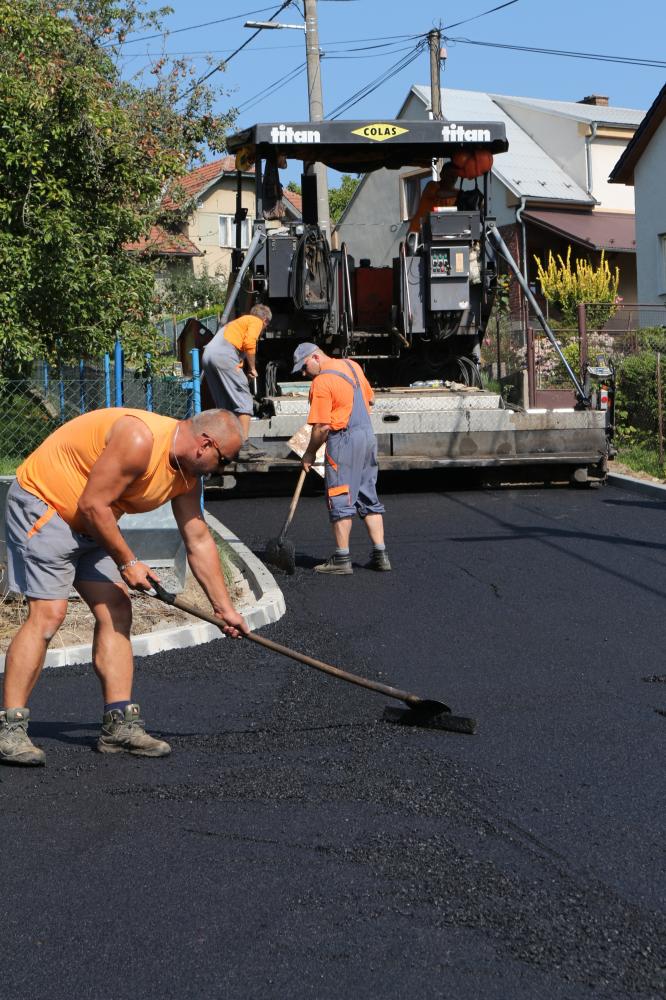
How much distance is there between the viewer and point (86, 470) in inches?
179

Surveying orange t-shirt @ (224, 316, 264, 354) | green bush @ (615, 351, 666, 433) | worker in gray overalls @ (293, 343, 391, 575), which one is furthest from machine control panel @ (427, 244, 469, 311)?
worker in gray overalls @ (293, 343, 391, 575)

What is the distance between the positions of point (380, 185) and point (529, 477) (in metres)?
23.9

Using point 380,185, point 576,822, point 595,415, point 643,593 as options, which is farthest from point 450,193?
point 380,185

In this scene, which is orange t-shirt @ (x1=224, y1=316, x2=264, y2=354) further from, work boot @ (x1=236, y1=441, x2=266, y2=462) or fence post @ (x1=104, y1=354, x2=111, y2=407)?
fence post @ (x1=104, y1=354, x2=111, y2=407)

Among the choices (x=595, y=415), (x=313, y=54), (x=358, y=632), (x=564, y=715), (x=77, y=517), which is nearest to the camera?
(x=77, y=517)

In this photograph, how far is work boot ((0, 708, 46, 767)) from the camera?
15.3ft

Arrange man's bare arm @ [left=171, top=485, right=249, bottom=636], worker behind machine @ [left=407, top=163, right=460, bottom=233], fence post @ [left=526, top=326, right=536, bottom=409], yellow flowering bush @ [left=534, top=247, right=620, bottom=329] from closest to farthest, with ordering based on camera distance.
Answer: man's bare arm @ [left=171, top=485, right=249, bottom=636]
worker behind machine @ [left=407, top=163, right=460, bottom=233]
fence post @ [left=526, top=326, right=536, bottom=409]
yellow flowering bush @ [left=534, top=247, right=620, bottom=329]

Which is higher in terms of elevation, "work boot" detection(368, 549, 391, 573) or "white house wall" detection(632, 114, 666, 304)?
"white house wall" detection(632, 114, 666, 304)

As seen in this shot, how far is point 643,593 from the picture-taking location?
7.82 m

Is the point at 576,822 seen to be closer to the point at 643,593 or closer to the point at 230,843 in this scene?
the point at 230,843

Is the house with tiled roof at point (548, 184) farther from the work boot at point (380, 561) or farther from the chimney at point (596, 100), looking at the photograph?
the work boot at point (380, 561)

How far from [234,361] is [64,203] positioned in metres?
2.03

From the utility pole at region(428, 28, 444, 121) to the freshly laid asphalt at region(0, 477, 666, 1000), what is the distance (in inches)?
753

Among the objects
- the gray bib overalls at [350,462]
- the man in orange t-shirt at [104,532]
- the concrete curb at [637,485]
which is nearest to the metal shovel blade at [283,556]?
the gray bib overalls at [350,462]
